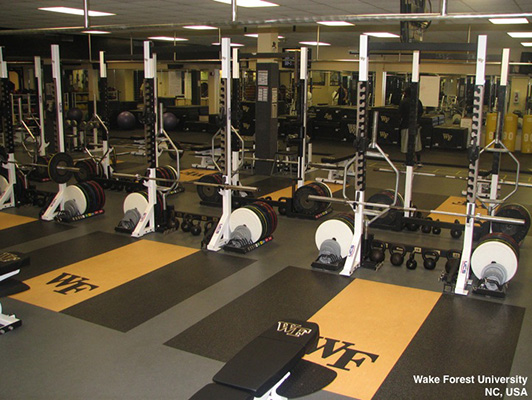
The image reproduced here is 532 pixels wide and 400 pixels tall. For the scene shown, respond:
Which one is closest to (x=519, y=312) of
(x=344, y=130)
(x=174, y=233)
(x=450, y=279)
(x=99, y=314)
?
(x=450, y=279)

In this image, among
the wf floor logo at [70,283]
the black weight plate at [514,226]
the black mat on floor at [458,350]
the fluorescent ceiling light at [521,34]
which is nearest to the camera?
the black mat on floor at [458,350]

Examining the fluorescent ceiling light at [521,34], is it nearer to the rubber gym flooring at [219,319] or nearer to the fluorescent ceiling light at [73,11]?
the rubber gym flooring at [219,319]

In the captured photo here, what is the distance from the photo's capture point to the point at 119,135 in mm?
16234

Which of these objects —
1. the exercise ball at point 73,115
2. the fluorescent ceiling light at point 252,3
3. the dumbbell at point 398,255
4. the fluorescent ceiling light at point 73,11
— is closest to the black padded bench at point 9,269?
the dumbbell at point 398,255

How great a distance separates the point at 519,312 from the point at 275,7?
602 cm

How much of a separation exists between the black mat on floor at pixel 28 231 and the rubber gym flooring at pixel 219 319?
0.14 ft

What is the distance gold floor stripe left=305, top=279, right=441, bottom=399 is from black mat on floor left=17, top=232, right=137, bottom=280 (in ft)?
9.02

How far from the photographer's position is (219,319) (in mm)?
4109

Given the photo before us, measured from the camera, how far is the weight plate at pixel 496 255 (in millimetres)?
4555

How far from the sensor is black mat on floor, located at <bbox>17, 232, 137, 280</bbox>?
205 inches

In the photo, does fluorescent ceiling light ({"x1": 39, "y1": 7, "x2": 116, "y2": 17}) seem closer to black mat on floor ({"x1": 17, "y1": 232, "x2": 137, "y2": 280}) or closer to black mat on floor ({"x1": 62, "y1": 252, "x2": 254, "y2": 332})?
black mat on floor ({"x1": 17, "y1": 232, "x2": 137, "y2": 280})

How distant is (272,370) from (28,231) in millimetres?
5164

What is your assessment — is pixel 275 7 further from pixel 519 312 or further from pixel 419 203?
pixel 519 312

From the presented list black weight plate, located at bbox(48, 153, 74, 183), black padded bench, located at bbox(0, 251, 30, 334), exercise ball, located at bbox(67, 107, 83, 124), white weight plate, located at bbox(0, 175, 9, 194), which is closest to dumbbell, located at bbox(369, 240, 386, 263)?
black padded bench, located at bbox(0, 251, 30, 334)
